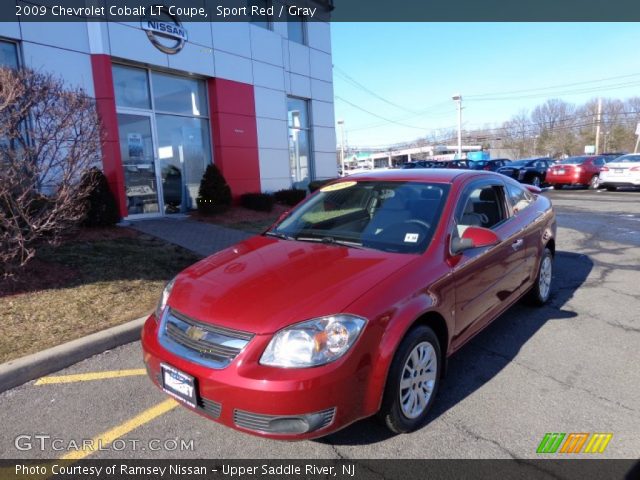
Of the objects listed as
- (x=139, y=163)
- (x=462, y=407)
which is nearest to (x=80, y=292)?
(x=462, y=407)

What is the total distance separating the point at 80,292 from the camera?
514cm

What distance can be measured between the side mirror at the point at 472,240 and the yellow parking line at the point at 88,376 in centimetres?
266

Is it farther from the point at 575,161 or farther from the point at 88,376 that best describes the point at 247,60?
the point at 575,161

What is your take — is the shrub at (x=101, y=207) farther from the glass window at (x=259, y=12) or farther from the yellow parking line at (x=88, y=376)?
the glass window at (x=259, y=12)

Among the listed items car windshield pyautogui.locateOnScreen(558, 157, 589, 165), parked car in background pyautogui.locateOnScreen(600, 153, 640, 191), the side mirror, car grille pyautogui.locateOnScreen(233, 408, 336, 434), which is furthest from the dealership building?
car windshield pyautogui.locateOnScreen(558, 157, 589, 165)

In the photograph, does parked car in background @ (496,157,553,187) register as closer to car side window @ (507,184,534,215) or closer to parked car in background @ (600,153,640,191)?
parked car in background @ (600,153,640,191)

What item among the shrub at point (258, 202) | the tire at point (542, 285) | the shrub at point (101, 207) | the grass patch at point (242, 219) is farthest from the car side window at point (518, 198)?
the shrub at point (258, 202)

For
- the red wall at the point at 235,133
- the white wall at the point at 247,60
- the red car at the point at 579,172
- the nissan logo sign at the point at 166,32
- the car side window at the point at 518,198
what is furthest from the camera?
the red car at the point at 579,172

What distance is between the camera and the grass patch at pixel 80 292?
13.7ft

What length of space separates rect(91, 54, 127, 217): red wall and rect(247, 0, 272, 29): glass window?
5.60 meters

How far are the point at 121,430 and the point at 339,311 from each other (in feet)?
5.50

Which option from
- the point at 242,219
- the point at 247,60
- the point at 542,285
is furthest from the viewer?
the point at 247,60

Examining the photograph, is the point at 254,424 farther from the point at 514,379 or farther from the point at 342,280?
the point at 514,379

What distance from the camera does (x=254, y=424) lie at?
2.32 metres
